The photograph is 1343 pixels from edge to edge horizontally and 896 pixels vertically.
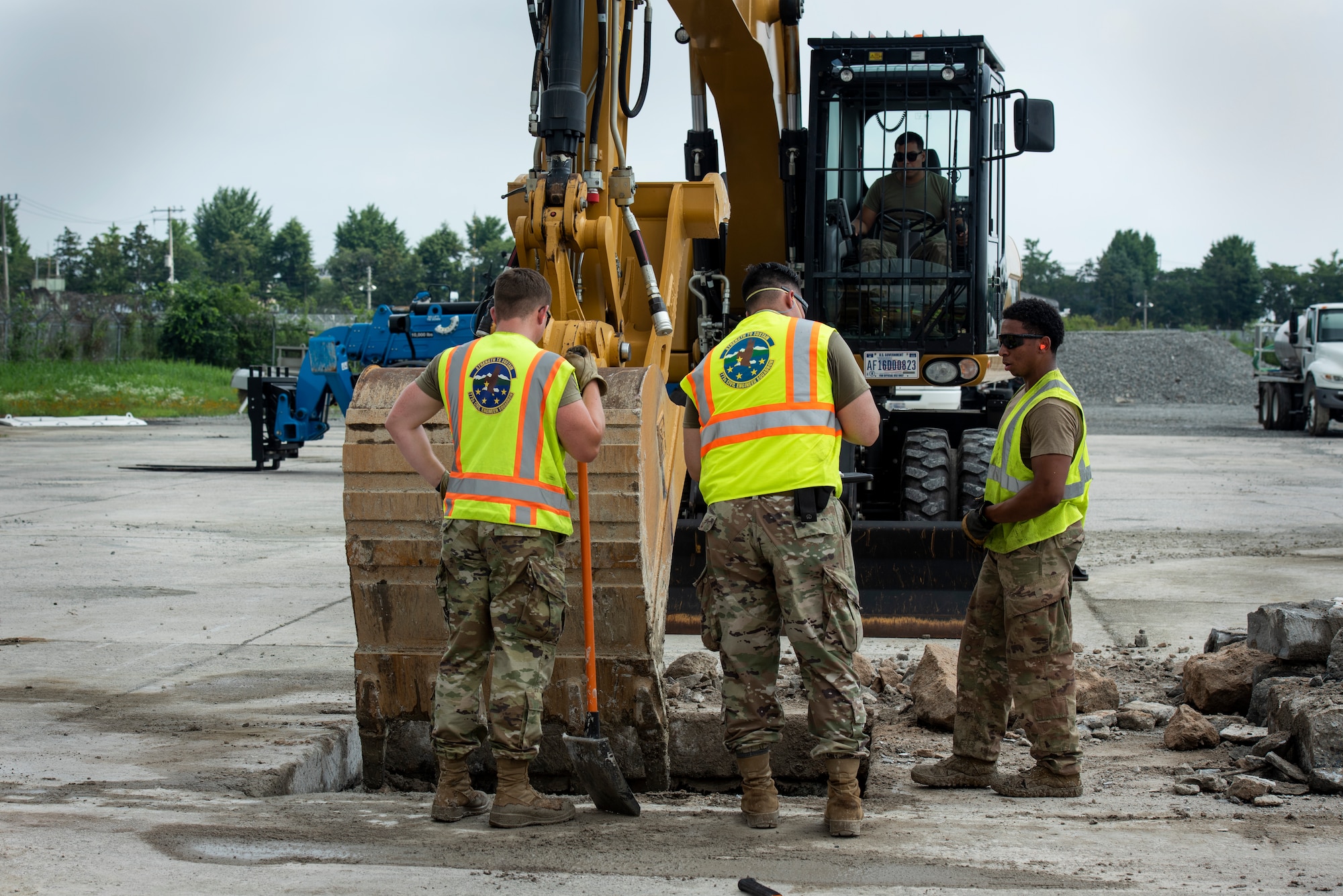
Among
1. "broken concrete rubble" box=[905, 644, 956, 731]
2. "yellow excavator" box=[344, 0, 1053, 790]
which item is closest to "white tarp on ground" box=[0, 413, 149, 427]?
"yellow excavator" box=[344, 0, 1053, 790]

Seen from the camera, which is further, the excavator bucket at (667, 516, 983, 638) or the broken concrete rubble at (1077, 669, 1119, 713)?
the excavator bucket at (667, 516, 983, 638)

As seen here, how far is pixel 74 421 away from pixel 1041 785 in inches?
1143

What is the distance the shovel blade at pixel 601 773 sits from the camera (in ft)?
14.4

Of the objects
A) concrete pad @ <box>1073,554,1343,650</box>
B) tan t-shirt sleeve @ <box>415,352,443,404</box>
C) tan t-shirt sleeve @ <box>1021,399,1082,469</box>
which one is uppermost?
tan t-shirt sleeve @ <box>415,352,443,404</box>

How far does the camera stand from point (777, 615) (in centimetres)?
450

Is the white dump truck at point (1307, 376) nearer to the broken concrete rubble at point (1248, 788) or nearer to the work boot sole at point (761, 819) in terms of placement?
the broken concrete rubble at point (1248, 788)

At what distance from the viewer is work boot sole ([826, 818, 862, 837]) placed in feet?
13.6

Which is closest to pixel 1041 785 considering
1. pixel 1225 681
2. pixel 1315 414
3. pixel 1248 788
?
pixel 1248 788

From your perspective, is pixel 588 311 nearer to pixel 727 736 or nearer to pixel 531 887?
pixel 727 736

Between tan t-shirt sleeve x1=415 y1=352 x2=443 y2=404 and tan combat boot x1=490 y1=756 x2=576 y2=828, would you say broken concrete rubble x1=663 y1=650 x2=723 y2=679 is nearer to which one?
tan combat boot x1=490 y1=756 x2=576 y2=828

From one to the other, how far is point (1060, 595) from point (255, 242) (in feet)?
363

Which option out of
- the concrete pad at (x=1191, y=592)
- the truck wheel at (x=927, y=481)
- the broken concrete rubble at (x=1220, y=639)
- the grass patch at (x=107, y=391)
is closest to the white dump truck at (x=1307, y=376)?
the concrete pad at (x=1191, y=592)

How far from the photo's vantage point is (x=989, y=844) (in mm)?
4004

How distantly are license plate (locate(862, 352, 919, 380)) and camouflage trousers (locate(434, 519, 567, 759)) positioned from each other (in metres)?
4.26
